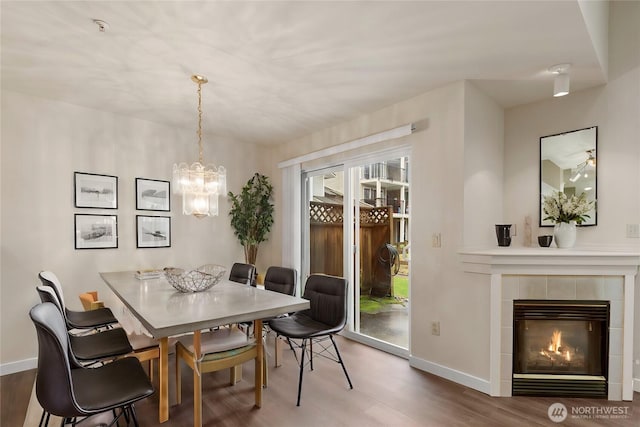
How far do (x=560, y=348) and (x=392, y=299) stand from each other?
1532mm

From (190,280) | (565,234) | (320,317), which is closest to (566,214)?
(565,234)

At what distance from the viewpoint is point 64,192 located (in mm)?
3309

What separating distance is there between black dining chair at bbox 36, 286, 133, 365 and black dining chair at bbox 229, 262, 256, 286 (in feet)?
4.03

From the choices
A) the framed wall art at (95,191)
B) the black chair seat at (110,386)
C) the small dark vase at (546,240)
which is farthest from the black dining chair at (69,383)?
the small dark vase at (546,240)

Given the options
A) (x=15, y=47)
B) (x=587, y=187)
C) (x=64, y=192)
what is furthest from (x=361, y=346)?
(x=15, y=47)

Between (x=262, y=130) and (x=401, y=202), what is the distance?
79.2 inches

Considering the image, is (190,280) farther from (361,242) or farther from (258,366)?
(361,242)

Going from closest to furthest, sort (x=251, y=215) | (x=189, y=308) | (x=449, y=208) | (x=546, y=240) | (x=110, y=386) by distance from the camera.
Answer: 1. (x=110, y=386)
2. (x=189, y=308)
3. (x=449, y=208)
4. (x=546, y=240)
5. (x=251, y=215)

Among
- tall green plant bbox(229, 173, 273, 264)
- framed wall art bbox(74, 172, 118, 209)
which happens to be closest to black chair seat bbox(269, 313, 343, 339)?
tall green plant bbox(229, 173, 273, 264)

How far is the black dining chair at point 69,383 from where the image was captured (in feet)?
4.39

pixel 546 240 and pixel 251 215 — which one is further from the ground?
pixel 251 215

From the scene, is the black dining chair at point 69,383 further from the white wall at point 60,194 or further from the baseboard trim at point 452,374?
the baseboard trim at point 452,374

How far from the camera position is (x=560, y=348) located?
8.64 feet

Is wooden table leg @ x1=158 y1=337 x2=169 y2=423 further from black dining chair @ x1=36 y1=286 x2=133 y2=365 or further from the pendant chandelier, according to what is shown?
the pendant chandelier
